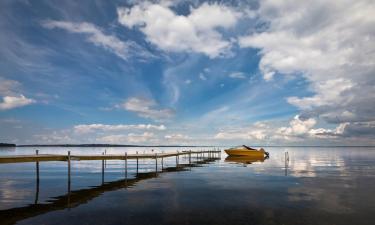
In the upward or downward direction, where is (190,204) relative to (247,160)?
upward

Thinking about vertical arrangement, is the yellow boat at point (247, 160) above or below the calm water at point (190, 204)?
below

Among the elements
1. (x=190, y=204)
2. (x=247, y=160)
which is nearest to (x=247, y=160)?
(x=247, y=160)

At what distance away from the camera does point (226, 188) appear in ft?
80.2

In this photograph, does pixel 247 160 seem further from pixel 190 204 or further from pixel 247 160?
pixel 190 204

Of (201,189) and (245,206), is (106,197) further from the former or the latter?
(245,206)

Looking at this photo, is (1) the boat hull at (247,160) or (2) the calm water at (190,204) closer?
(2) the calm water at (190,204)

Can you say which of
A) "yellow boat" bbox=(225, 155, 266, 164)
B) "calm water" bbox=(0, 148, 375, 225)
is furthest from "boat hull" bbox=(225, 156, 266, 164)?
"calm water" bbox=(0, 148, 375, 225)

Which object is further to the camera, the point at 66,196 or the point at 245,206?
the point at 66,196

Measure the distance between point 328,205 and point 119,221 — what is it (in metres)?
12.0

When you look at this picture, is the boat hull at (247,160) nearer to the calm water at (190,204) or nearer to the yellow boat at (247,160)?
the yellow boat at (247,160)

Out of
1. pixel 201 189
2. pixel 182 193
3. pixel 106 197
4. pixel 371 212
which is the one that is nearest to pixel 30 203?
pixel 106 197

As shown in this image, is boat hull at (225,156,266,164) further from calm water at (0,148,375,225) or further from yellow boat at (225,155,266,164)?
calm water at (0,148,375,225)

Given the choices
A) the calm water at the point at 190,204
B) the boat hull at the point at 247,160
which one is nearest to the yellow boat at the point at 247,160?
the boat hull at the point at 247,160

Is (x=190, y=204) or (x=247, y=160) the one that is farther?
(x=247, y=160)
